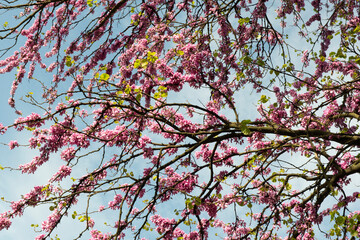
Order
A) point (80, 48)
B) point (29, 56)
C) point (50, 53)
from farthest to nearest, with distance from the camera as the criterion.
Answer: point (50, 53) < point (29, 56) < point (80, 48)

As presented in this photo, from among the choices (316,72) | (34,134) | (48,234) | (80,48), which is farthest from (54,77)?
(316,72)

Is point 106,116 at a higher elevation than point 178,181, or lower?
higher

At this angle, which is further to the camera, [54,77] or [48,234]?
[54,77]

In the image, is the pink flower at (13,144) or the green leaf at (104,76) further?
the pink flower at (13,144)

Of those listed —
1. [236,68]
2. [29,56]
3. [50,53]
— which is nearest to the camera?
[236,68]

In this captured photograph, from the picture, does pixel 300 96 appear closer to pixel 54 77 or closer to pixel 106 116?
pixel 106 116

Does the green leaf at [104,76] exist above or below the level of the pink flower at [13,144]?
below

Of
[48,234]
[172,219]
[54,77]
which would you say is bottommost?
[48,234]

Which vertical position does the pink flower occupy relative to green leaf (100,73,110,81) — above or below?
above

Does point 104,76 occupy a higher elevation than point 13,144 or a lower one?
lower

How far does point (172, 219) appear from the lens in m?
7.23

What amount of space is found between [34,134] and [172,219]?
3.25m

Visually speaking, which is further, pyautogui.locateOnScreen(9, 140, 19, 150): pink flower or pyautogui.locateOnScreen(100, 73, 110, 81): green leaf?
pyautogui.locateOnScreen(9, 140, 19, 150): pink flower

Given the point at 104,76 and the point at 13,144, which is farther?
the point at 13,144
